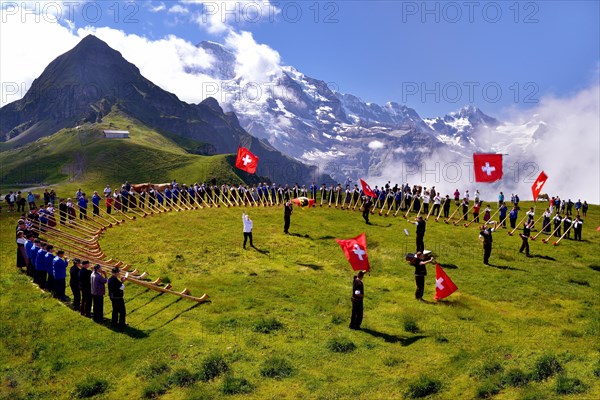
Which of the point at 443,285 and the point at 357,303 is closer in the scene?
the point at 357,303

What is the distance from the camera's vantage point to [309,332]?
2434 centimetres

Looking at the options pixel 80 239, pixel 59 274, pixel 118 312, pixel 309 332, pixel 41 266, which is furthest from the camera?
pixel 80 239

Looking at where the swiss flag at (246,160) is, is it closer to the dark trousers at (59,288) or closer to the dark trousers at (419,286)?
the dark trousers at (59,288)

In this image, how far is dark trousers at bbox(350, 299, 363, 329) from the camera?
81.3 ft

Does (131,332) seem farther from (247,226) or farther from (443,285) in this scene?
(443,285)

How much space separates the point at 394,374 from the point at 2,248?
34.1 meters

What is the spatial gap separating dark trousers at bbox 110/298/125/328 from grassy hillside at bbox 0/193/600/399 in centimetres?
71

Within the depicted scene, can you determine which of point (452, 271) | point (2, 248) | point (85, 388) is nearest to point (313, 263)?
point (452, 271)

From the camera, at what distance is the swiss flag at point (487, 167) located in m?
40.8

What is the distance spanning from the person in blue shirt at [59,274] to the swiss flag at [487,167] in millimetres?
31714

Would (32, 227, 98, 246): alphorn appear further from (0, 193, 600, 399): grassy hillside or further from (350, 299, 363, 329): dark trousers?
(350, 299, 363, 329): dark trousers

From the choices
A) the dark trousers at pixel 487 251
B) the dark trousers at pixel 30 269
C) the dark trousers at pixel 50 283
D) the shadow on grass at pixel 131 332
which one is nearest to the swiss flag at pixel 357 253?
the shadow on grass at pixel 131 332

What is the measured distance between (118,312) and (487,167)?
31.2m

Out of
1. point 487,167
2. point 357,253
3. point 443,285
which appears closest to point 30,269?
point 357,253
